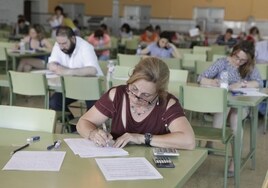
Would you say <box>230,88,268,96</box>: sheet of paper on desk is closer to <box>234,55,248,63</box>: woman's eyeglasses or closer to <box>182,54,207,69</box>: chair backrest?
<box>234,55,248,63</box>: woman's eyeglasses

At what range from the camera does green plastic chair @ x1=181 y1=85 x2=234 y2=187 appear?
351 cm

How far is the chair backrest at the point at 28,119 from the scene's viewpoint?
2.46 m

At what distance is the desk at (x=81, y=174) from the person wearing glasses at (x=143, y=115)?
0.07 meters

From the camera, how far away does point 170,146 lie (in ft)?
7.33

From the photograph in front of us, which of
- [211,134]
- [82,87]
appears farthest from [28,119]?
[211,134]

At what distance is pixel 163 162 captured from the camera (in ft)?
6.49

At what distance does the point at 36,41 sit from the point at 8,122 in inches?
210

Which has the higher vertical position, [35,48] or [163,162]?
[35,48]

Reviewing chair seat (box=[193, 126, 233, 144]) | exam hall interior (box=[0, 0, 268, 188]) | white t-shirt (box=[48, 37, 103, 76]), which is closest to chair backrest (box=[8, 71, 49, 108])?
white t-shirt (box=[48, 37, 103, 76])

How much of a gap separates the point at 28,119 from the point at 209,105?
1558 mm

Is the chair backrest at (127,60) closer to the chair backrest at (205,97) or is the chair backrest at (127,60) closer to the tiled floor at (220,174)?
the tiled floor at (220,174)

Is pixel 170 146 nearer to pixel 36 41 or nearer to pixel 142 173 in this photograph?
pixel 142 173

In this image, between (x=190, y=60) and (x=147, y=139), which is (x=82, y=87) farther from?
(x=190, y=60)

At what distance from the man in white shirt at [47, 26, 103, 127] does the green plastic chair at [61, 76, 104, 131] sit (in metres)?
0.41
